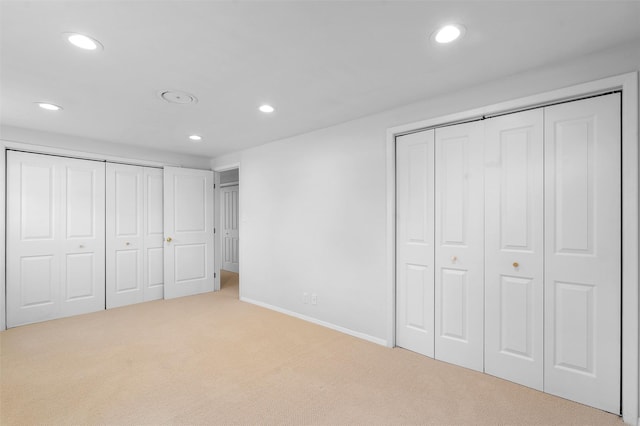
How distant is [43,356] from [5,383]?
0.51 m

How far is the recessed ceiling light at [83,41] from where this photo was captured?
189 cm

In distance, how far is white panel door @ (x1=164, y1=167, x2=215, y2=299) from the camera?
203 inches

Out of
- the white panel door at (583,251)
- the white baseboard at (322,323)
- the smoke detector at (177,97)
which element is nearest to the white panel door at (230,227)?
the white baseboard at (322,323)

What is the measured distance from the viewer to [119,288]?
4707 mm

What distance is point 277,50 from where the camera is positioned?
2094 mm

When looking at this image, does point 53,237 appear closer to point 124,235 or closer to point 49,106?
point 124,235

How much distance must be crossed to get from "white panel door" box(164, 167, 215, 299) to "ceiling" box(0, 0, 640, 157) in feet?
6.71

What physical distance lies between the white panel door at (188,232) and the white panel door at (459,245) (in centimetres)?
408

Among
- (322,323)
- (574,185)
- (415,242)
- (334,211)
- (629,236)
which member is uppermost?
(574,185)

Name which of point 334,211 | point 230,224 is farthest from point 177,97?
point 230,224

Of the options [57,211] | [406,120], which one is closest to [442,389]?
[406,120]

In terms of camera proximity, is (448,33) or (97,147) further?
(97,147)

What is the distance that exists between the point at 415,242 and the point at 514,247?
84 cm

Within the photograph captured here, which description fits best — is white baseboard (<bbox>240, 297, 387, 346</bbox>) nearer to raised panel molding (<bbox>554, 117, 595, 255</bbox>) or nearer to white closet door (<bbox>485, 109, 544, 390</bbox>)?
white closet door (<bbox>485, 109, 544, 390</bbox>)
